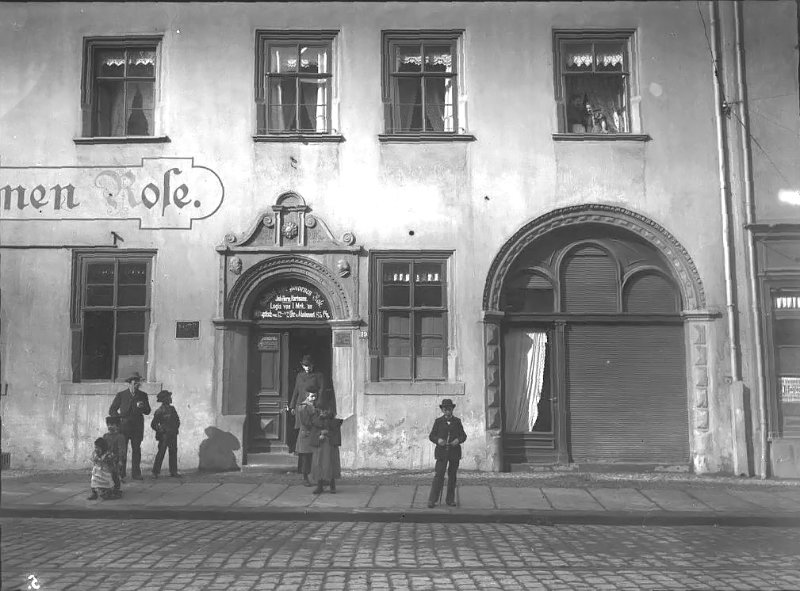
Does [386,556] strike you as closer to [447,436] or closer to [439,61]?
[447,436]

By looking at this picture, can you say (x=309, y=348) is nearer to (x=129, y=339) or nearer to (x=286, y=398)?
(x=286, y=398)

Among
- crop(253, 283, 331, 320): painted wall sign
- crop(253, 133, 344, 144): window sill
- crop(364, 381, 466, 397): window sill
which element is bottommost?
crop(364, 381, 466, 397): window sill

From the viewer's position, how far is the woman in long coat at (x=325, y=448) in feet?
37.6

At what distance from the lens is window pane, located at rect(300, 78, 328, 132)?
14.6 m

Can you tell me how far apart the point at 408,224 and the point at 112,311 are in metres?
5.73

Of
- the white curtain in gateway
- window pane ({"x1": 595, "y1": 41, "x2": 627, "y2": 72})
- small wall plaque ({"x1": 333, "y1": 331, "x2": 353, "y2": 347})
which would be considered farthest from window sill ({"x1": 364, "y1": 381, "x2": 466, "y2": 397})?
window pane ({"x1": 595, "y1": 41, "x2": 627, "y2": 72})

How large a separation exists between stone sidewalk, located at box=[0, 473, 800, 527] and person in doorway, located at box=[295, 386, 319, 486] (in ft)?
1.23

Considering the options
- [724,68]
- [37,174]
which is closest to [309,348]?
[37,174]

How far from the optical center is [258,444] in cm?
1430

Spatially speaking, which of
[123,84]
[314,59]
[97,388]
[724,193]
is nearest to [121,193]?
[123,84]

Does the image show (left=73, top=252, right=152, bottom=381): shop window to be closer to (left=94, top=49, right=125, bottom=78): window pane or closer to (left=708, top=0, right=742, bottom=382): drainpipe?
(left=94, top=49, right=125, bottom=78): window pane

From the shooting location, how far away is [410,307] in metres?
14.2

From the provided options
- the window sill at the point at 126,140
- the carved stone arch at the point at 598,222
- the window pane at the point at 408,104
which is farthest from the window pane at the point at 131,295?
the carved stone arch at the point at 598,222

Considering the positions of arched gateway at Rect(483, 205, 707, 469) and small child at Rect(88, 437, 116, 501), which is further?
arched gateway at Rect(483, 205, 707, 469)
